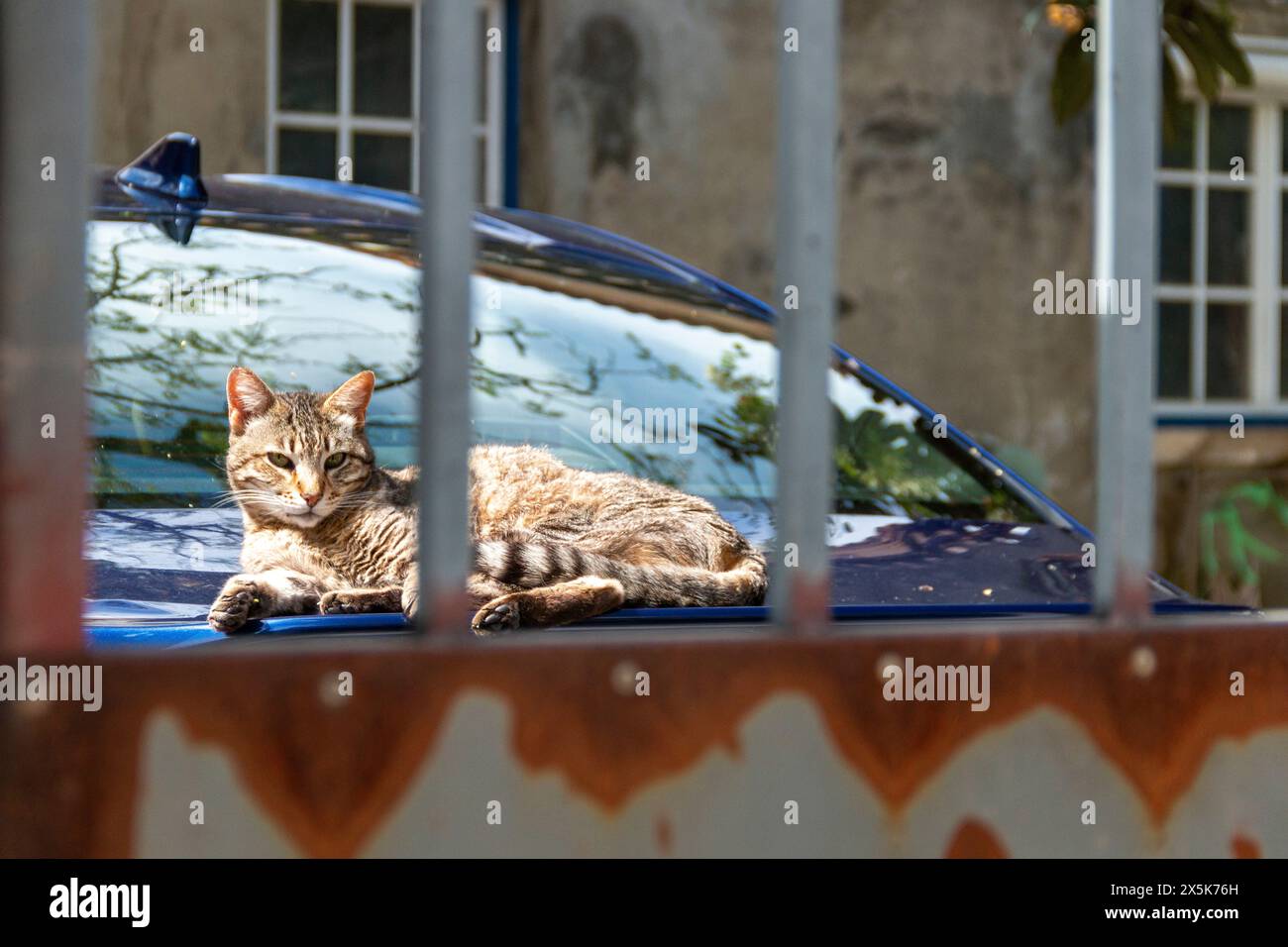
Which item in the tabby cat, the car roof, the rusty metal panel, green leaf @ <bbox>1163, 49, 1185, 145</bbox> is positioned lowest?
the rusty metal panel

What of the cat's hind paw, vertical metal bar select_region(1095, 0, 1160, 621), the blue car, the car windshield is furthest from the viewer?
the car windshield

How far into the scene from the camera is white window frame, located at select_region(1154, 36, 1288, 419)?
8109 mm

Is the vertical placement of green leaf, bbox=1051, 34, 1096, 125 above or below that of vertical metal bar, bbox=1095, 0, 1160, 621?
above

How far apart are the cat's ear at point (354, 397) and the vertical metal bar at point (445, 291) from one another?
4.96ft

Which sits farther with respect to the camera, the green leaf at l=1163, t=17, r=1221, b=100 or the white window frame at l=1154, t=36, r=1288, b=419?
the white window frame at l=1154, t=36, r=1288, b=419

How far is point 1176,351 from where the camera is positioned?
8.22 meters

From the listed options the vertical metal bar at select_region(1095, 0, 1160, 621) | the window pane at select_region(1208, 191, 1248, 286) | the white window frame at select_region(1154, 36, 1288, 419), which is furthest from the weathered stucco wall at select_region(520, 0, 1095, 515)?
the vertical metal bar at select_region(1095, 0, 1160, 621)

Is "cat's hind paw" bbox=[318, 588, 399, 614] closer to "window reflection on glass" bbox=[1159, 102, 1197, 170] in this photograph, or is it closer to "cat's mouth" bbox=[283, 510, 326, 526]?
"cat's mouth" bbox=[283, 510, 326, 526]

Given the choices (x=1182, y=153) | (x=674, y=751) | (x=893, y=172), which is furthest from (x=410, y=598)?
(x=1182, y=153)

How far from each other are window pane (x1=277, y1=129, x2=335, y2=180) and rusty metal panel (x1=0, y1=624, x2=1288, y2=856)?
611 centimetres

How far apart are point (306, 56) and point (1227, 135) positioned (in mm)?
4845

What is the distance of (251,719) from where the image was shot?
1039mm

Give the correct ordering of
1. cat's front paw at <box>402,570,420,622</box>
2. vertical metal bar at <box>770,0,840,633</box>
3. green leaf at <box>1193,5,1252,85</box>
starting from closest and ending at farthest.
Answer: vertical metal bar at <box>770,0,840,633</box>, cat's front paw at <box>402,570,420,622</box>, green leaf at <box>1193,5,1252,85</box>
